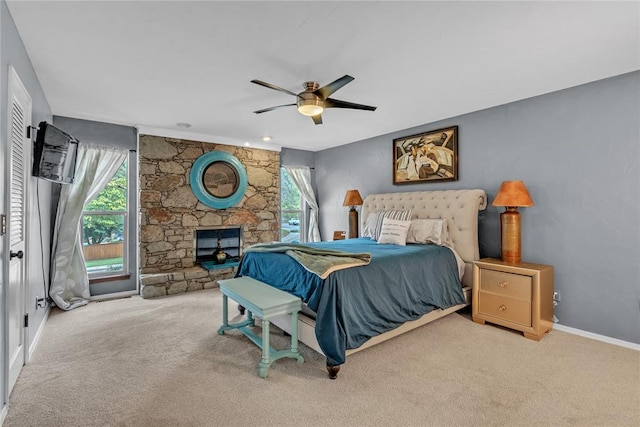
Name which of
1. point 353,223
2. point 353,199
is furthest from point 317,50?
point 353,223

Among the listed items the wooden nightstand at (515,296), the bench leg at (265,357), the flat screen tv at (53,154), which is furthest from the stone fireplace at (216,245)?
the wooden nightstand at (515,296)

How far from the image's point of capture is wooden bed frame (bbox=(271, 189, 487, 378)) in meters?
2.61

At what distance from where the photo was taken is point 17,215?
2.21 metres

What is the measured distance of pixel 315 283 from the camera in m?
2.43

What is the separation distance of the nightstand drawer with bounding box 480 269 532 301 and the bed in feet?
0.95

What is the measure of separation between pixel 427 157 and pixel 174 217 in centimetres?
390

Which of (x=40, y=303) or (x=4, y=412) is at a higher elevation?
(x=40, y=303)

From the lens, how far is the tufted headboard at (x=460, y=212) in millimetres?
3623

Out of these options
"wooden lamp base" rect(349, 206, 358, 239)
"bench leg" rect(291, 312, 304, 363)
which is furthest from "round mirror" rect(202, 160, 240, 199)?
"bench leg" rect(291, 312, 304, 363)

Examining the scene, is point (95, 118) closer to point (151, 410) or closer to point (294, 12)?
point (294, 12)

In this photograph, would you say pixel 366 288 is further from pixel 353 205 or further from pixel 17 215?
pixel 353 205


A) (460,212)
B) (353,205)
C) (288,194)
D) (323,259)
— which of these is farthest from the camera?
(288,194)

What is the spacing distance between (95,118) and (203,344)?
3.43 m

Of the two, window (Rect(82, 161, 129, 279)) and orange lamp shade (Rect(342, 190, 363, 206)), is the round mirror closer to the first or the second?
window (Rect(82, 161, 129, 279))
